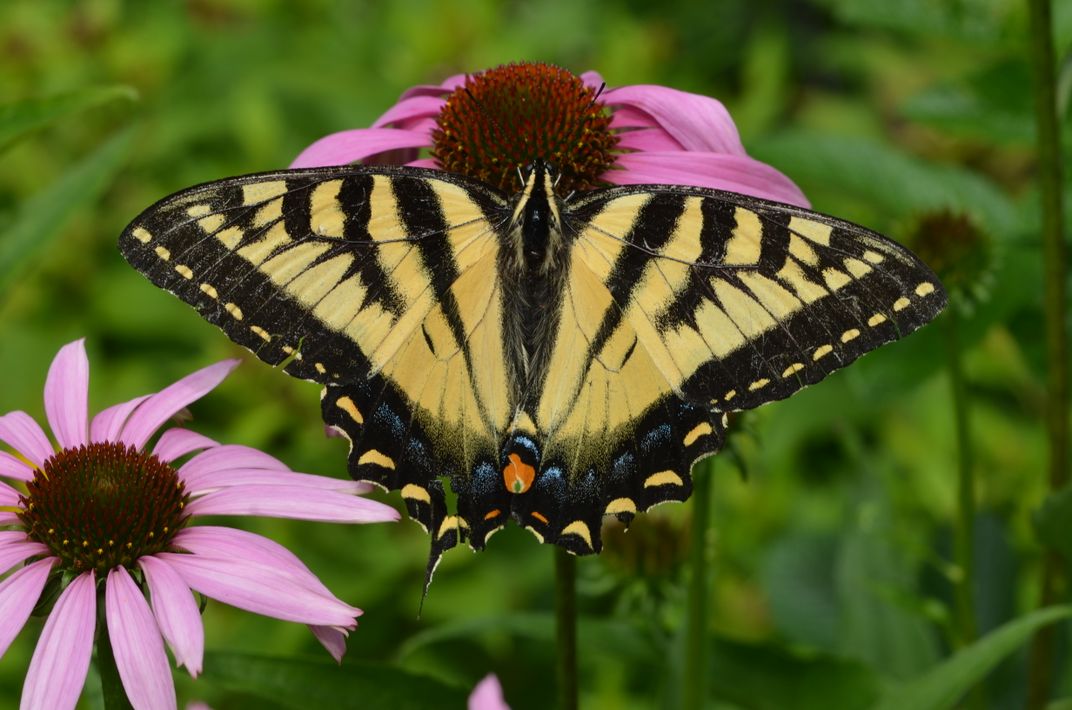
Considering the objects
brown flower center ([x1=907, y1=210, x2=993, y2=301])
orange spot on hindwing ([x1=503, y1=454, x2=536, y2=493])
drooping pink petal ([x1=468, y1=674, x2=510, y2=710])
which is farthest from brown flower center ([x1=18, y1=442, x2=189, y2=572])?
brown flower center ([x1=907, y1=210, x2=993, y2=301])

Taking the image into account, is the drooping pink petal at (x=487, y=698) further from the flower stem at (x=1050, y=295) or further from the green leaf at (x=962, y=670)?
the flower stem at (x=1050, y=295)

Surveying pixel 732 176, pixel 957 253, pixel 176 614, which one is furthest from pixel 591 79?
pixel 176 614

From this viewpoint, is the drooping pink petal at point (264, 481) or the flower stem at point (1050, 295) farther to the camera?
the flower stem at point (1050, 295)

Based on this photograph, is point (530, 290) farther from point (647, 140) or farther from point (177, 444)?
point (177, 444)

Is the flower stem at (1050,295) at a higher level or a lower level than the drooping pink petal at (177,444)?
higher

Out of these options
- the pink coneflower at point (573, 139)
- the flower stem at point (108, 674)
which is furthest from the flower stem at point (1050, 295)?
Result: the flower stem at point (108, 674)

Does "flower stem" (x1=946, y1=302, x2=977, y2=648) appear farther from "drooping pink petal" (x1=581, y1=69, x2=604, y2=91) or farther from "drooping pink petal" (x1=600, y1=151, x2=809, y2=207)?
"drooping pink petal" (x1=581, y1=69, x2=604, y2=91)

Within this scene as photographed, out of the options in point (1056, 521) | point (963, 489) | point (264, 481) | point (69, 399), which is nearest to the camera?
point (264, 481)
